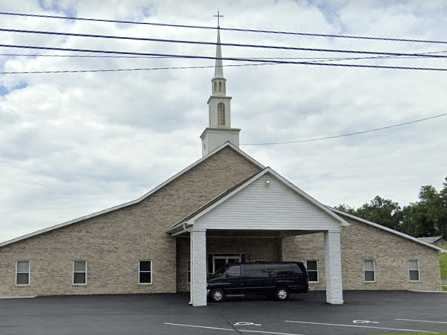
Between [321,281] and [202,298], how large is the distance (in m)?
12.6

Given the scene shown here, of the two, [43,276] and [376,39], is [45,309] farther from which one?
[376,39]

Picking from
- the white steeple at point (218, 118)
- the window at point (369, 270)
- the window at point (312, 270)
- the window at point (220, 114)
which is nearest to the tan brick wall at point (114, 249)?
the white steeple at point (218, 118)

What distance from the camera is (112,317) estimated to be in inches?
793

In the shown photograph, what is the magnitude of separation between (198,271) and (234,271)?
10.6 feet

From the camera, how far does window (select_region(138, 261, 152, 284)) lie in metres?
33.0

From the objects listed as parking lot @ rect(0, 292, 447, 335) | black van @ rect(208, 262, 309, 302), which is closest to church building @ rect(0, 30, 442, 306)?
black van @ rect(208, 262, 309, 302)

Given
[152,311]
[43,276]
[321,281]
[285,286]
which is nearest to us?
[152,311]

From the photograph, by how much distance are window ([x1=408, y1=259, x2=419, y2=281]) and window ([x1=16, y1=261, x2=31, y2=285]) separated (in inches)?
845

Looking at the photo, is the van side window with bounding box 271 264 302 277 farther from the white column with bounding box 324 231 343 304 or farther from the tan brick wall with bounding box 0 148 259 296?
the tan brick wall with bounding box 0 148 259 296

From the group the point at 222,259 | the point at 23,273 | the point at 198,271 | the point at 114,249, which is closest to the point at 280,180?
the point at 198,271

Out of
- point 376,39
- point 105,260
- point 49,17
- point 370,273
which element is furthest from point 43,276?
point 376,39

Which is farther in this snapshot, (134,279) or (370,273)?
(370,273)

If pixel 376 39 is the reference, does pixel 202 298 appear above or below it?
below

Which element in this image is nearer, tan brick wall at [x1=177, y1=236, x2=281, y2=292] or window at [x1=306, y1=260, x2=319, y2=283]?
tan brick wall at [x1=177, y1=236, x2=281, y2=292]
